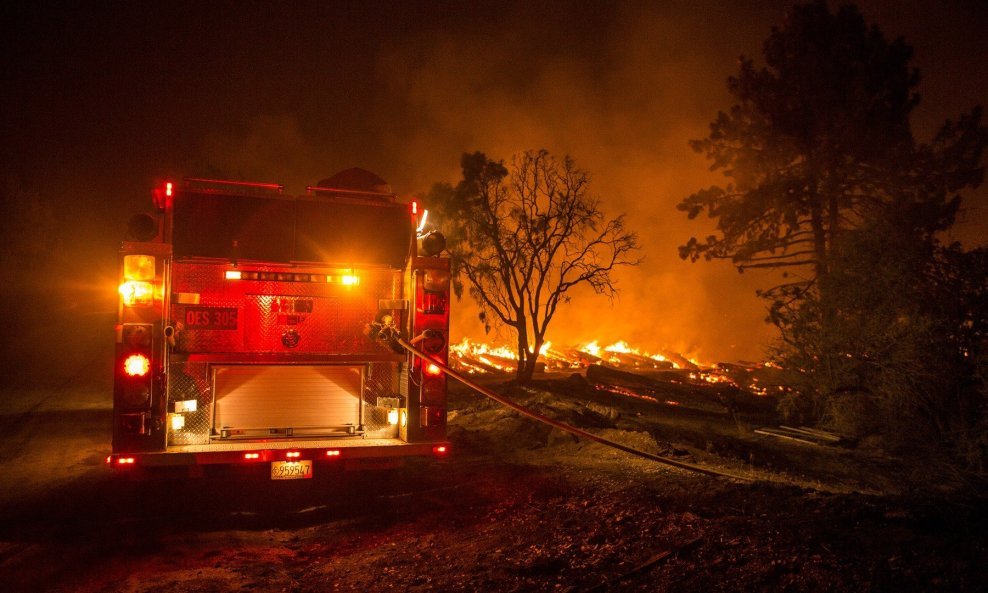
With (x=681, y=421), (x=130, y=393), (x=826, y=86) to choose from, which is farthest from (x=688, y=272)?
(x=130, y=393)

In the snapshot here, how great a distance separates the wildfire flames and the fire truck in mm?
19655

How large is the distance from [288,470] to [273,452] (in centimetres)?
22

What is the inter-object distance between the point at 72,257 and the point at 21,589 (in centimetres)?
5878

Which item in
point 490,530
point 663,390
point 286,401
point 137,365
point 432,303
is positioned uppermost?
point 432,303

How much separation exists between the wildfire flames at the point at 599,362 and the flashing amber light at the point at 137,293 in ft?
71.2

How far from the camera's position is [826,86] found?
22.0 metres

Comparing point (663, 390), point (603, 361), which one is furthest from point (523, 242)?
point (603, 361)

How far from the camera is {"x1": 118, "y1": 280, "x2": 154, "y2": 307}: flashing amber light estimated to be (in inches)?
257

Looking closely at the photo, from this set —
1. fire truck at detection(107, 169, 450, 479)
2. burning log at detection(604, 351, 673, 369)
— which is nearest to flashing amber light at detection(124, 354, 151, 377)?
fire truck at detection(107, 169, 450, 479)

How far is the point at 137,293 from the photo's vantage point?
6.55 meters

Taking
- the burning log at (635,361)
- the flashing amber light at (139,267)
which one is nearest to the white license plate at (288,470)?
the flashing amber light at (139,267)

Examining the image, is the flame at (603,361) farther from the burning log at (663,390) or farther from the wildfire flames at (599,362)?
the burning log at (663,390)

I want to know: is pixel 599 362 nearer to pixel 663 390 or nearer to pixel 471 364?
pixel 471 364

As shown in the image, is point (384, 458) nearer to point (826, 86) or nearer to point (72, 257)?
point (826, 86)
